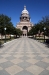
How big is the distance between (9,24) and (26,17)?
3547 inches

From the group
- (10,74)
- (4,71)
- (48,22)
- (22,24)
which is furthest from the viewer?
(22,24)

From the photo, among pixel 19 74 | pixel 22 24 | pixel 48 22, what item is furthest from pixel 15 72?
pixel 22 24

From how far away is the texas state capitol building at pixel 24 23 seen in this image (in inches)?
4697

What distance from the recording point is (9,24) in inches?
1484

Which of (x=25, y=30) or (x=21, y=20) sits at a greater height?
(x=21, y=20)

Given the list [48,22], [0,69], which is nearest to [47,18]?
[48,22]

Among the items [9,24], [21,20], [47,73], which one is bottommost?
[47,73]

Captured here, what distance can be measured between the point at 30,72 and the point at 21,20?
11885cm

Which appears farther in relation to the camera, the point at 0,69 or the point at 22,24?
the point at 22,24

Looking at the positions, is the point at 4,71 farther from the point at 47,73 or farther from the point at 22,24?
the point at 22,24

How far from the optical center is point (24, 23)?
4756 inches

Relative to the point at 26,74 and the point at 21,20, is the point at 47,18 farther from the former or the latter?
the point at 21,20

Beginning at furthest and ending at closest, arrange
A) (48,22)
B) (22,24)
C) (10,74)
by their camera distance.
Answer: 1. (22,24)
2. (48,22)
3. (10,74)

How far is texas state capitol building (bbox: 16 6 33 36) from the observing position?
11931cm
